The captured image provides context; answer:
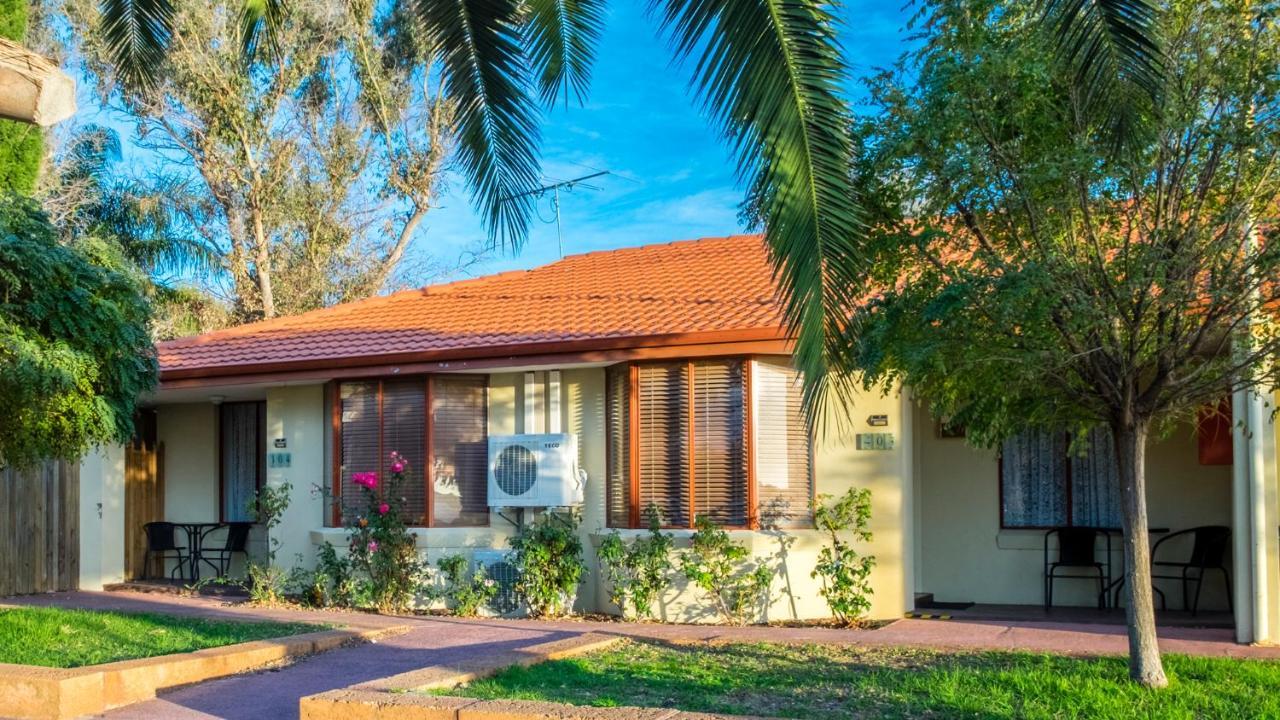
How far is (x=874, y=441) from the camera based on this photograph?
12.0 m

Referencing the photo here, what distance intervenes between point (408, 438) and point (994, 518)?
6.34 m

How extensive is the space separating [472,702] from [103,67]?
19.8 m

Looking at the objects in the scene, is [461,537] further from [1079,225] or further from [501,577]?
[1079,225]

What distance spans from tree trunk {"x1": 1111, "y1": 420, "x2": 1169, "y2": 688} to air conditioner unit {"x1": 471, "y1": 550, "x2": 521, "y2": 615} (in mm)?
6917

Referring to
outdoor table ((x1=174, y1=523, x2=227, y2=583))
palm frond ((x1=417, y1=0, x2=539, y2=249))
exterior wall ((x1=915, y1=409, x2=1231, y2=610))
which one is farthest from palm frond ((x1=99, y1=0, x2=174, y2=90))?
outdoor table ((x1=174, y1=523, x2=227, y2=583))

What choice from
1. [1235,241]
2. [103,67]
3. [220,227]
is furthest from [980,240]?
[220,227]

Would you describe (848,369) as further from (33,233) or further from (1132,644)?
(33,233)

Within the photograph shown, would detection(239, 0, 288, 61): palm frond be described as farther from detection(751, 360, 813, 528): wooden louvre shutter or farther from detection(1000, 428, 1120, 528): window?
detection(1000, 428, 1120, 528): window

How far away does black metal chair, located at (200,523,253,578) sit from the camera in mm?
15789

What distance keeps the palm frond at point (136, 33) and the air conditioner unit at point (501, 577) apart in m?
7.01

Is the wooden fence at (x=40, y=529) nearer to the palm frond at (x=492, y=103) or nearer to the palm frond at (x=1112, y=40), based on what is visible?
the palm frond at (x=492, y=103)

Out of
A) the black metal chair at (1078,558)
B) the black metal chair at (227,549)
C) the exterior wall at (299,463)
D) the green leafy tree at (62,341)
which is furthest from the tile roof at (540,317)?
the black metal chair at (1078,558)

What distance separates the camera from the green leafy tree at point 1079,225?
704 cm

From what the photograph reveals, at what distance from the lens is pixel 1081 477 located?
12.9 metres
